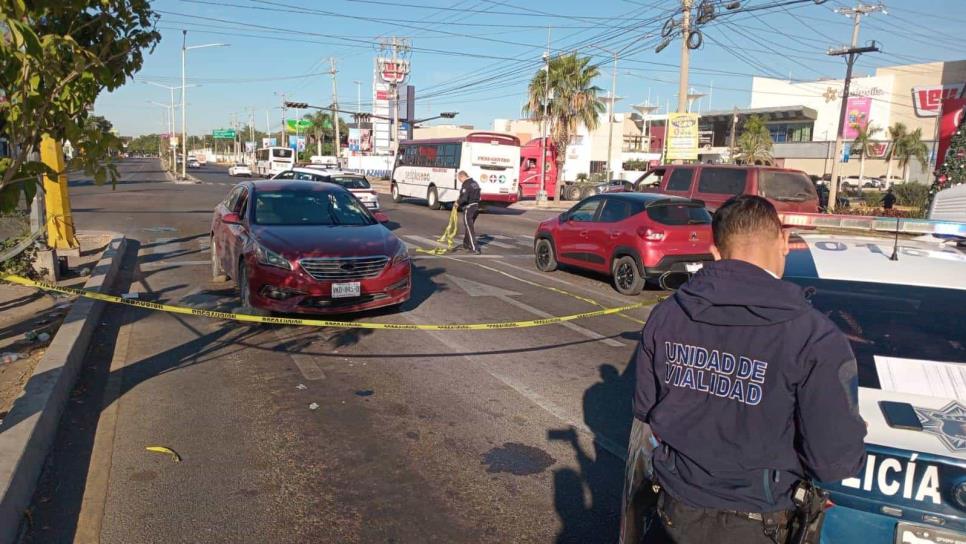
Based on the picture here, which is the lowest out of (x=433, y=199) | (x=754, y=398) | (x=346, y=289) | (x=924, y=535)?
(x=346, y=289)

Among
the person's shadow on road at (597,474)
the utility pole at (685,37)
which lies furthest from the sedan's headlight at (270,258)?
the utility pole at (685,37)

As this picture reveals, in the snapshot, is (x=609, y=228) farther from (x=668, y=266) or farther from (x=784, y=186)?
(x=784, y=186)

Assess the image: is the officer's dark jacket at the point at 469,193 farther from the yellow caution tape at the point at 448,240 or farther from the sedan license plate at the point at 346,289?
the sedan license plate at the point at 346,289

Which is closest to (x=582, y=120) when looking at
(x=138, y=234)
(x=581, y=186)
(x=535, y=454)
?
(x=581, y=186)

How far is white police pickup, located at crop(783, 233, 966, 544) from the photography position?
2.33 m

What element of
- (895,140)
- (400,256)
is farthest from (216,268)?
(895,140)

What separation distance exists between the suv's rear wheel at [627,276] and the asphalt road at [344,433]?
68.6 inches

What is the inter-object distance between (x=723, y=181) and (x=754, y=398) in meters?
13.1

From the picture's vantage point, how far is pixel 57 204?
12.4 metres

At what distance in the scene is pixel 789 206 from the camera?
13.3 m

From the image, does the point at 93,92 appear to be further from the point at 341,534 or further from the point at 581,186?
the point at 581,186

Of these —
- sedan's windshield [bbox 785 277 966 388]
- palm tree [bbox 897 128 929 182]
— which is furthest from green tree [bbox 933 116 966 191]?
palm tree [bbox 897 128 929 182]

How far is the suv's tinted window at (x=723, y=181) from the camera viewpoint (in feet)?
45.8

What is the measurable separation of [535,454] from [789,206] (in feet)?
34.0
